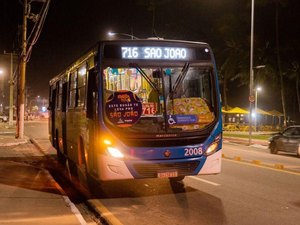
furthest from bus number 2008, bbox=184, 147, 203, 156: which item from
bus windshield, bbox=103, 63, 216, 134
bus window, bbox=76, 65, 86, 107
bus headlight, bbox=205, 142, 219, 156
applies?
bus window, bbox=76, 65, 86, 107

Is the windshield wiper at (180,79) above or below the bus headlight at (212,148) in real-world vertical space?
above

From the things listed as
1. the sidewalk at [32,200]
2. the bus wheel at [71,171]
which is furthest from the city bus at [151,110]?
the bus wheel at [71,171]

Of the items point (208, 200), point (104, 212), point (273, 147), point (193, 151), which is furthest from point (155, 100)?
point (273, 147)

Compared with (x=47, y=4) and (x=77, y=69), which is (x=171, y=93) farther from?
(x=47, y=4)

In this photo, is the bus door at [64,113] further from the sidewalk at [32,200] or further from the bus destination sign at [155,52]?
the bus destination sign at [155,52]

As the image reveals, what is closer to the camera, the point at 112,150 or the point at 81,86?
the point at 112,150

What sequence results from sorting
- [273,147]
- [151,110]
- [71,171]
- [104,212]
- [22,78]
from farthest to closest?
[22,78], [273,147], [71,171], [151,110], [104,212]

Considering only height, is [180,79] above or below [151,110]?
above

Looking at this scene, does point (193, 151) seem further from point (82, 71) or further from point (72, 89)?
point (72, 89)

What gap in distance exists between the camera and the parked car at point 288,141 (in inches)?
837

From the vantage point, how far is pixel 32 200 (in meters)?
9.62

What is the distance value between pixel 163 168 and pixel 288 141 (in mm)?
13344

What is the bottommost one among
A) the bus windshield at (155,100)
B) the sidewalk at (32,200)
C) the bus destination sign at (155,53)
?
the sidewalk at (32,200)

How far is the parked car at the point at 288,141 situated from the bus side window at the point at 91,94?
13.3m
